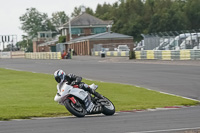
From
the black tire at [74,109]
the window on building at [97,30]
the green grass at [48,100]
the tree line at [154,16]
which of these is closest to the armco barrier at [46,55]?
the window on building at [97,30]

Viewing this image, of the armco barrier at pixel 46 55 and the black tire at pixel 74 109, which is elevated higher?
the black tire at pixel 74 109

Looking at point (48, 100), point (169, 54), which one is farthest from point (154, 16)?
point (48, 100)

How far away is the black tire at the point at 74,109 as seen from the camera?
1379 cm

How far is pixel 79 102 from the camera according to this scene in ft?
46.6

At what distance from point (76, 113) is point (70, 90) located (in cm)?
58

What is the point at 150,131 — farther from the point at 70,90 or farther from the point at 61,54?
the point at 61,54

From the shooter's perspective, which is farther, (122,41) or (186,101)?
(122,41)

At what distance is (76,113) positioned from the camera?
13898 millimetres

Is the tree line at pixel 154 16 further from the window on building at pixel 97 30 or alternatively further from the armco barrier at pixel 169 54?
the armco barrier at pixel 169 54

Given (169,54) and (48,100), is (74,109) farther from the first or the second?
(169,54)

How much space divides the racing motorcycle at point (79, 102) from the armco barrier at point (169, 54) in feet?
108

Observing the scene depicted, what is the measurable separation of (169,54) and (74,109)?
38.7 metres

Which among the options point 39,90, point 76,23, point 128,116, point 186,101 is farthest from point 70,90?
point 76,23

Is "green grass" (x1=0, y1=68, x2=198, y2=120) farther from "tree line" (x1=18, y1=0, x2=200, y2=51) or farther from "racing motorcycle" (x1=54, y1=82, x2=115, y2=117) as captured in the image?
"tree line" (x1=18, y1=0, x2=200, y2=51)
